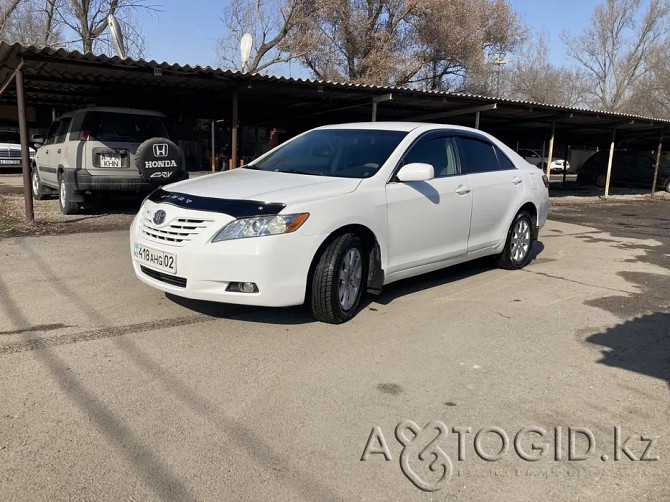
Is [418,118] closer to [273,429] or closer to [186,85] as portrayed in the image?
[186,85]

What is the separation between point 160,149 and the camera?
29.5 feet

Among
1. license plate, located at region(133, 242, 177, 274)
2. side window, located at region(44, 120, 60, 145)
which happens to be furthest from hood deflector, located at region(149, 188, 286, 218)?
side window, located at region(44, 120, 60, 145)

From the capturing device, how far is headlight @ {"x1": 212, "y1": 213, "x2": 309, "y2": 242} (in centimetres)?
399

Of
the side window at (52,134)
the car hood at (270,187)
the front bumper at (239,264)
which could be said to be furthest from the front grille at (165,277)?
the side window at (52,134)

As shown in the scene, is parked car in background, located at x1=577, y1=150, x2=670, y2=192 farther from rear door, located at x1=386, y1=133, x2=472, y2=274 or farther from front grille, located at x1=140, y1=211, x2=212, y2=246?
front grille, located at x1=140, y1=211, x2=212, y2=246

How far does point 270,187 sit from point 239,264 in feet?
2.57

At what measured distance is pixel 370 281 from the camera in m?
4.78

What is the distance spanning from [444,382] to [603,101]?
53.3 m

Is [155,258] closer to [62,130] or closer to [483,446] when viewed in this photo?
[483,446]

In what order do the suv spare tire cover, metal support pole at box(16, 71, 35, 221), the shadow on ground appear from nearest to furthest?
the shadow on ground → metal support pole at box(16, 71, 35, 221) → the suv spare tire cover

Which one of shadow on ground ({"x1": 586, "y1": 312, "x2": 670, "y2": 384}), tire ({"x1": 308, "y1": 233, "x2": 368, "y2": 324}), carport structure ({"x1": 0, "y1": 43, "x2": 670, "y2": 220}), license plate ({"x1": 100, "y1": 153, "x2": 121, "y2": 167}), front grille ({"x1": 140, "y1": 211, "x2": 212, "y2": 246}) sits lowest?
shadow on ground ({"x1": 586, "y1": 312, "x2": 670, "y2": 384})

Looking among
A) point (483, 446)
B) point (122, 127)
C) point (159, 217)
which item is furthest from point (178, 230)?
point (122, 127)

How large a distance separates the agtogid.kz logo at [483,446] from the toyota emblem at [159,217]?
93.1 inches

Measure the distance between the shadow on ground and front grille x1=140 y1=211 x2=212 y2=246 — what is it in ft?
10.3
